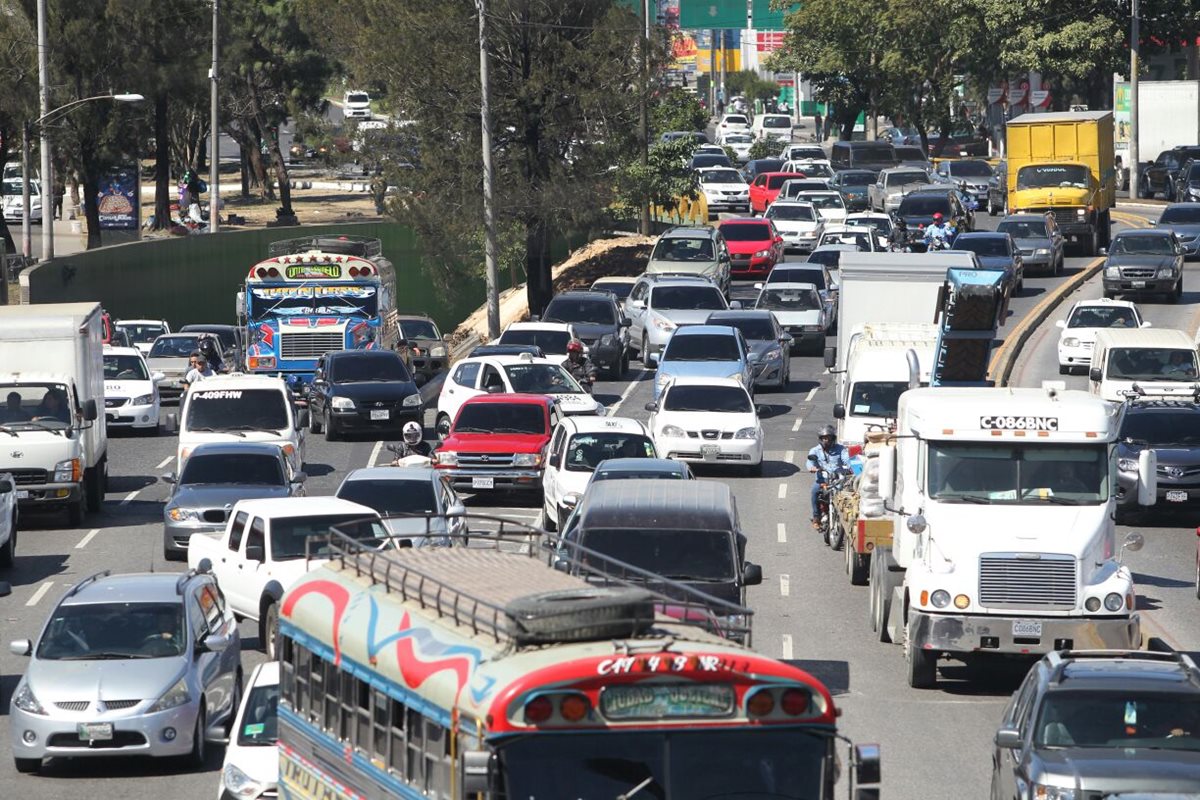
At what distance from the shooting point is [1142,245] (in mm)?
51219

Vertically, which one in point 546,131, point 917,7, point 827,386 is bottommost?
point 827,386

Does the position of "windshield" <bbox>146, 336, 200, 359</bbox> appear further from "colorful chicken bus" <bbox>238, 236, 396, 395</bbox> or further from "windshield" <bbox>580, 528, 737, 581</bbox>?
"windshield" <bbox>580, 528, 737, 581</bbox>

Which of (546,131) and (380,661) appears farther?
(546,131)

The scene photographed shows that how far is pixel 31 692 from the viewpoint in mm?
17422

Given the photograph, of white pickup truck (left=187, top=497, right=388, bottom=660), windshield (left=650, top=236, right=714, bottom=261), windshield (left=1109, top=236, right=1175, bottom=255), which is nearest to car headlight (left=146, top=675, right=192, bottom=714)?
white pickup truck (left=187, top=497, right=388, bottom=660)

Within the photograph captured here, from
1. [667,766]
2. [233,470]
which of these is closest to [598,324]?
[233,470]

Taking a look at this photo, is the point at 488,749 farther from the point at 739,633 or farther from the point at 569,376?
the point at 569,376

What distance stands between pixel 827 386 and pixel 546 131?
14.6 m

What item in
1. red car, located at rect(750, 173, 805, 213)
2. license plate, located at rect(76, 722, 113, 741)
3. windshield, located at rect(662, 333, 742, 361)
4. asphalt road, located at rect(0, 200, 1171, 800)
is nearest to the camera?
license plate, located at rect(76, 722, 113, 741)

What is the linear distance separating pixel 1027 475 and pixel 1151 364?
17.5 meters

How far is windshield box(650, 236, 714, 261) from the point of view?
2100 inches

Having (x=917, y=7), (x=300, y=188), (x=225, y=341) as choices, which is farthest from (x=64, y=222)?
(x=225, y=341)

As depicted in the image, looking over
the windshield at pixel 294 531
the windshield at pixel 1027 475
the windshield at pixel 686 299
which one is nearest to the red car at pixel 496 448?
the windshield at pixel 294 531

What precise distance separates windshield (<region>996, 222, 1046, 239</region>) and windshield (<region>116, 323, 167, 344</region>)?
22.6 meters
